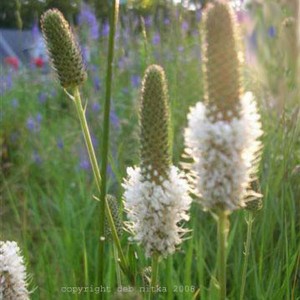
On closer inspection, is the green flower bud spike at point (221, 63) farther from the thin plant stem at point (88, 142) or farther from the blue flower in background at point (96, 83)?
the blue flower in background at point (96, 83)

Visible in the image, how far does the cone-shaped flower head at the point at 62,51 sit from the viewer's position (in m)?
1.74

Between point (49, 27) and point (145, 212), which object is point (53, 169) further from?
point (145, 212)

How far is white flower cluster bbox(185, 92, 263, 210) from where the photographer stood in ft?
4.18

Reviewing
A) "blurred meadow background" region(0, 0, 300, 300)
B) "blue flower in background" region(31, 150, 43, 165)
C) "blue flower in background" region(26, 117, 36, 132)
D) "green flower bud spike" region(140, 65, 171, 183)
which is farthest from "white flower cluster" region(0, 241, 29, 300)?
"blue flower in background" region(26, 117, 36, 132)

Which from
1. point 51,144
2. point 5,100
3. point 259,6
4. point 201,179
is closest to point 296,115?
point 201,179

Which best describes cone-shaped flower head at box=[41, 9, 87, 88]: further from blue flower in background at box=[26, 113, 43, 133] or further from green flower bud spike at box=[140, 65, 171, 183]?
blue flower in background at box=[26, 113, 43, 133]

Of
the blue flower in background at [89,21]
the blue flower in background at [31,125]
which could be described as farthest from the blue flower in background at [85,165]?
the blue flower in background at [89,21]

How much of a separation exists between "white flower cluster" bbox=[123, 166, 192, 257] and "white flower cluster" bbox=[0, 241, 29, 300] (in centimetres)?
36

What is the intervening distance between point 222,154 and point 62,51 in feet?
2.32

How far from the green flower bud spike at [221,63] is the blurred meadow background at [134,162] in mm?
654

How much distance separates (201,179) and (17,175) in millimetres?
3214

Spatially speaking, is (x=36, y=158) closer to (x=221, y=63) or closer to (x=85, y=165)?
(x=85, y=165)

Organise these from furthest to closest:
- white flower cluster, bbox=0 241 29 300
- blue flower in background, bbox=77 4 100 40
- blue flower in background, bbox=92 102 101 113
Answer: blue flower in background, bbox=77 4 100 40 < blue flower in background, bbox=92 102 101 113 < white flower cluster, bbox=0 241 29 300

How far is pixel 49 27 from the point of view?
1728 mm
